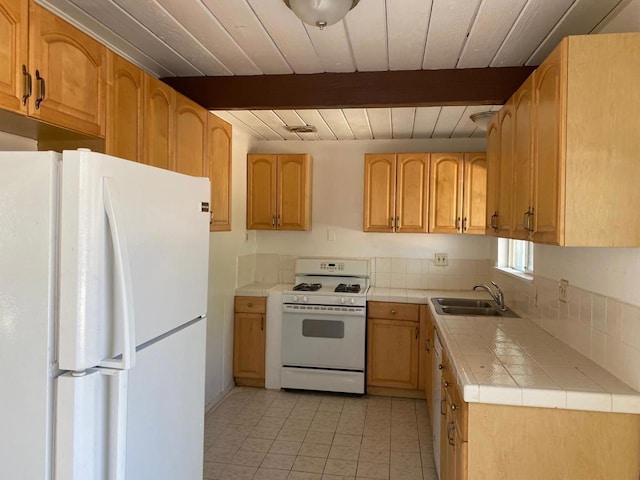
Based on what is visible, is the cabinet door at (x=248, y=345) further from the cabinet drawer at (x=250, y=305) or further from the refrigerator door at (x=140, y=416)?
the refrigerator door at (x=140, y=416)

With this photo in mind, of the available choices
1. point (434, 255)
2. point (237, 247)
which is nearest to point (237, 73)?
point (237, 247)

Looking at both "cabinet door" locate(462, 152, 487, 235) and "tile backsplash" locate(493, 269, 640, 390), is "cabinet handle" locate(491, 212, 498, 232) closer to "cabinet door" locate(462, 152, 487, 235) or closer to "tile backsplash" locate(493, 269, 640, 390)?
"tile backsplash" locate(493, 269, 640, 390)

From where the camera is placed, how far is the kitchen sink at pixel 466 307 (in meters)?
3.22

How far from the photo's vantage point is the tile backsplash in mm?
1530

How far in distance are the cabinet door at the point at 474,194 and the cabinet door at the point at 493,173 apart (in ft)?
3.90

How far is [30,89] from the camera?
52.7 inches

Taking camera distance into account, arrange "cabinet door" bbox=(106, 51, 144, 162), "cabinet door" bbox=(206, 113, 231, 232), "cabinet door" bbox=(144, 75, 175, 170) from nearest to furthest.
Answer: "cabinet door" bbox=(106, 51, 144, 162) < "cabinet door" bbox=(144, 75, 175, 170) < "cabinet door" bbox=(206, 113, 231, 232)

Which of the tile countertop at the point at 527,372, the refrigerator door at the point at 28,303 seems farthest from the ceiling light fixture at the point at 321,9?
the tile countertop at the point at 527,372

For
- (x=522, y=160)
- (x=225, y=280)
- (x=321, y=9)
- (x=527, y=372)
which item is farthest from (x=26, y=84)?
(x=225, y=280)

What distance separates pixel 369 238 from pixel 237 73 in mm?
2285

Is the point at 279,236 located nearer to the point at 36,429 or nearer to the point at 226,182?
the point at 226,182

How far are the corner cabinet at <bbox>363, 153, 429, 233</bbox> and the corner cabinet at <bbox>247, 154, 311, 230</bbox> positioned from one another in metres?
0.59

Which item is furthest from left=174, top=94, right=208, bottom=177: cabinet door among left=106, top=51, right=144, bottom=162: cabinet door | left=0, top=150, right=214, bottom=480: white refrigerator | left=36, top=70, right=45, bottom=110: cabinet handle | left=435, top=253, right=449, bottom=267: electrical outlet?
left=435, top=253, right=449, bottom=267: electrical outlet

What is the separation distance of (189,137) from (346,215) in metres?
2.21
